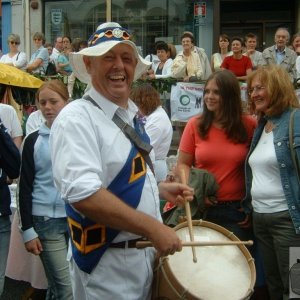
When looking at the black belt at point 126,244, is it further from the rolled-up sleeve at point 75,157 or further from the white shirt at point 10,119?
the white shirt at point 10,119

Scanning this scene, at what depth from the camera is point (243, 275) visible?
2.70 m

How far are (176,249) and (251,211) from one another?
1.75 metres

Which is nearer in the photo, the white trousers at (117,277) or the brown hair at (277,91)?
the white trousers at (117,277)

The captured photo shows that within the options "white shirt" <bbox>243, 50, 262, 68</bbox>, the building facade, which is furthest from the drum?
the building facade

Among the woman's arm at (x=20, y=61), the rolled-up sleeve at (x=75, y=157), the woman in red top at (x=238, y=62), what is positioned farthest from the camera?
the woman's arm at (x=20, y=61)

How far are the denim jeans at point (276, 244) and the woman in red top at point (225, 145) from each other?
0.71 ft

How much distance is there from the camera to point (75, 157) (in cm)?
220

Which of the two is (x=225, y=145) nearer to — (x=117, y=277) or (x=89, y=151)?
(x=117, y=277)

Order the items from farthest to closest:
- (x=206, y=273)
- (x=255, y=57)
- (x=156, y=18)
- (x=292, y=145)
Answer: (x=156, y=18)
(x=255, y=57)
(x=292, y=145)
(x=206, y=273)

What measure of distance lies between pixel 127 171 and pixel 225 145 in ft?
5.51

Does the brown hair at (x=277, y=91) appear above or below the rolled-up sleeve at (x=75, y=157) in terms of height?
above

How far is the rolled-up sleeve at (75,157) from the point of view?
7.06ft

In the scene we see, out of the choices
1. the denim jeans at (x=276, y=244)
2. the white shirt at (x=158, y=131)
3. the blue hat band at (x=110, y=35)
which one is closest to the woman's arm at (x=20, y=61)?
the white shirt at (x=158, y=131)

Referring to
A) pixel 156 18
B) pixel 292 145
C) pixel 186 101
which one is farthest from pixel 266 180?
pixel 156 18
